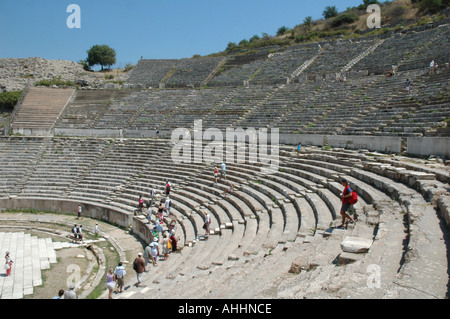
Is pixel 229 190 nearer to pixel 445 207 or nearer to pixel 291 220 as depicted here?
pixel 291 220

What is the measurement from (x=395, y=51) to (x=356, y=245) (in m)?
23.3

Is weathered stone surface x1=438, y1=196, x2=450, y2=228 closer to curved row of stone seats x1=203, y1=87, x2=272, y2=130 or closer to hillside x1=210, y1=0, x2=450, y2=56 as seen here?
curved row of stone seats x1=203, y1=87, x2=272, y2=130

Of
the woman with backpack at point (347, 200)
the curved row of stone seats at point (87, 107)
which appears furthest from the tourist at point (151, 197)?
the curved row of stone seats at point (87, 107)

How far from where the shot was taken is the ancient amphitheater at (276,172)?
16.9ft

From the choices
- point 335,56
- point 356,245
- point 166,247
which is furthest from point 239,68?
point 356,245

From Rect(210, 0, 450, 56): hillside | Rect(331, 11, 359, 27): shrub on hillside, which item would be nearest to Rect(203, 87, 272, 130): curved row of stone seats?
Rect(210, 0, 450, 56): hillside

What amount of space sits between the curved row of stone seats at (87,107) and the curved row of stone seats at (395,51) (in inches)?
758

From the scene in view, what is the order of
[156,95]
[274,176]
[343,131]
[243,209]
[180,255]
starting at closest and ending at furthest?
[180,255] → [243,209] → [274,176] → [343,131] → [156,95]

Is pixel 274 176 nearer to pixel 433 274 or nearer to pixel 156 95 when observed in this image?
→ pixel 433 274

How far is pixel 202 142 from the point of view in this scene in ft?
66.8

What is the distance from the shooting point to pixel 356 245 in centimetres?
515

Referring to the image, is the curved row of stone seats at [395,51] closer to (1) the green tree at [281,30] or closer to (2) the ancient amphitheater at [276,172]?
(2) the ancient amphitheater at [276,172]

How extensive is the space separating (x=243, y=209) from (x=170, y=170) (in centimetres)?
747

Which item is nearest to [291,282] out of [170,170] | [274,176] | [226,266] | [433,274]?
[433,274]
